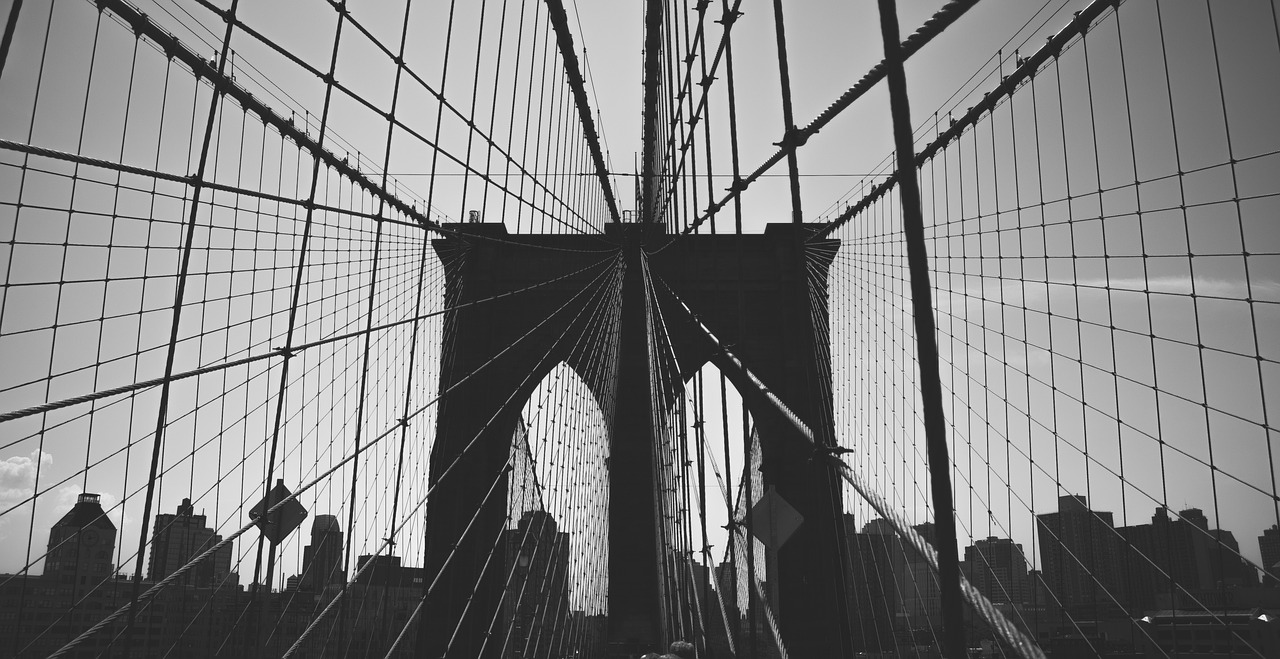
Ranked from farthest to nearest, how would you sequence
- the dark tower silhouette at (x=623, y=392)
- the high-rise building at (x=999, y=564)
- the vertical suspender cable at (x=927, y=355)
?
the dark tower silhouette at (x=623, y=392) → the high-rise building at (x=999, y=564) → the vertical suspender cable at (x=927, y=355)

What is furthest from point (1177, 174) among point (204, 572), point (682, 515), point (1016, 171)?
point (204, 572)

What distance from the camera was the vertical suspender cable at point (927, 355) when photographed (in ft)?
3.19

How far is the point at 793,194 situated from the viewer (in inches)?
76.4

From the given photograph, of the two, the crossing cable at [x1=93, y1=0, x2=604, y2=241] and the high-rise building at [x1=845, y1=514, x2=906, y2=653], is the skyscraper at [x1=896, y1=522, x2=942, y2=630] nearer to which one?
the high-rise building at [x1=845, y1=514, x2=906, y2=653]

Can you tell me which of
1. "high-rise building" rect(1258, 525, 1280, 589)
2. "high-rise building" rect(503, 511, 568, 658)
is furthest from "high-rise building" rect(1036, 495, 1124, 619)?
"high-rise building" rect(503, 511, 568, 658)

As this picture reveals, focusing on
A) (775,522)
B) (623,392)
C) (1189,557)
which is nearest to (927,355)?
(775,522)

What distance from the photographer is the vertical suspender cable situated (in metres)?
0.97

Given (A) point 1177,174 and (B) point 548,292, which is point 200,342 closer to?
(A) point 1177,174

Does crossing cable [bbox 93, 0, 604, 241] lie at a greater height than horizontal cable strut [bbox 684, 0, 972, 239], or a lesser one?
greater

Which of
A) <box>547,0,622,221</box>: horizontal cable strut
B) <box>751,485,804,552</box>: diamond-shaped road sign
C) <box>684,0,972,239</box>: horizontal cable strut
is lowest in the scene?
<box>751,485,804,552</box>: diamond-shaped road sign

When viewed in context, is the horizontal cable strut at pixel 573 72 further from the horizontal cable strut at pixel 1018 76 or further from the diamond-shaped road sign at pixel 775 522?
the diamond-shaped road sign at pixel 775 522

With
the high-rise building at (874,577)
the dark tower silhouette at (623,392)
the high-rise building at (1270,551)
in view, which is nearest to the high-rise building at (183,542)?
the dark tower silhouette at (623,392)

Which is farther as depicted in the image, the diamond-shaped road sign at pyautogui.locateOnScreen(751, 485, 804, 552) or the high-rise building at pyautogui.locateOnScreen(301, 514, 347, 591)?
the high-rise building at pyautogui.locateOnScreen(301, 514, 347, 591)

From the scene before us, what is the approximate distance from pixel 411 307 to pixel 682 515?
602 centimetres
